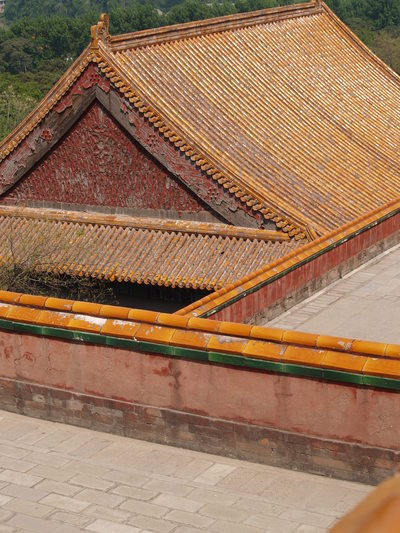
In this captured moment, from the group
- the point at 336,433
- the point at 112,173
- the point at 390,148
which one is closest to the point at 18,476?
the point at 336,433

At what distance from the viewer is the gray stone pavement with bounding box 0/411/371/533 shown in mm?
9875

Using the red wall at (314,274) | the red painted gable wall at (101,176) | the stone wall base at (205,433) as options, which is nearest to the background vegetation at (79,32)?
the red painted gable wall at (101,176)

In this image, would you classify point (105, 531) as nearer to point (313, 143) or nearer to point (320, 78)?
point (313, 143)

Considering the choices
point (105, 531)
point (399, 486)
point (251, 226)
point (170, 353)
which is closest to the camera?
point (399, 486)

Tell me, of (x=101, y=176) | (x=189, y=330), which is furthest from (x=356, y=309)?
(x=101, y=176)

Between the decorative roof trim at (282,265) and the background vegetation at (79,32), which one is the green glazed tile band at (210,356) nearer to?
the decorative roof trim at (282,265)

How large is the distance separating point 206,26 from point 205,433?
19.2 meters

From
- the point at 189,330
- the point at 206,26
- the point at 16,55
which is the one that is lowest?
the point at 189,330

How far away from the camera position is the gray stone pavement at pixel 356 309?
52.2 feet

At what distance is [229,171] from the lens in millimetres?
23125

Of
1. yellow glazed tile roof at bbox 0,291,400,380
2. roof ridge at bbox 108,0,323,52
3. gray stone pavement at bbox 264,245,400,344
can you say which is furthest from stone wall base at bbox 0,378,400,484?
roof ridge at bbox 108,0,323,52

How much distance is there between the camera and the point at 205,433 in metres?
11.4

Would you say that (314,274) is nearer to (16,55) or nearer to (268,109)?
(268,109)

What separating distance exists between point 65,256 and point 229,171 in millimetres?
4414
